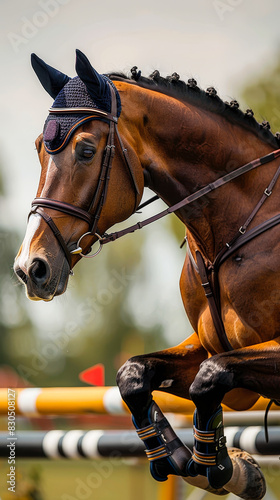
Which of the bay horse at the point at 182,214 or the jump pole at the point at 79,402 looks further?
the jump pole at the point at 79,402

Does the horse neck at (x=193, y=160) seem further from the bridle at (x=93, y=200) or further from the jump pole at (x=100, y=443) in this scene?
the jump pole at (x=100, y=443)

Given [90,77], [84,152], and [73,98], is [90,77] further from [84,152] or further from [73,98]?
[84,152]

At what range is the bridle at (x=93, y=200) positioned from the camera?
9.82ft

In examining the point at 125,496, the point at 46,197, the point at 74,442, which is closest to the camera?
the point at 46,197

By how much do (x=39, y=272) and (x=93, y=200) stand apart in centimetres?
41

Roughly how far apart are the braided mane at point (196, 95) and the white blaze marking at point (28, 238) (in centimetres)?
87

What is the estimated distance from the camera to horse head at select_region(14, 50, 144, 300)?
2.94 m

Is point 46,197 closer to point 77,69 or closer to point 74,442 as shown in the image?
point 77,69

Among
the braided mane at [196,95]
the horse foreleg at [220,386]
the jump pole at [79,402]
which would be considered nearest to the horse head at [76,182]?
the braided mane at [196,95]

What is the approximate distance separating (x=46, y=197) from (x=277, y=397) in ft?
4.39

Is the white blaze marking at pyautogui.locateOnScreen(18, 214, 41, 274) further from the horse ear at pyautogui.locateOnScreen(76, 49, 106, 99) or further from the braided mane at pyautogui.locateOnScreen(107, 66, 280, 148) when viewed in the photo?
the braided mane at pyautogui.locateOnScreen(107, 66, 280, 148)

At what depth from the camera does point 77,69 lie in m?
3.08

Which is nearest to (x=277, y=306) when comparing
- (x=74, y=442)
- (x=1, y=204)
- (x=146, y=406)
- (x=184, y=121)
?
(x=146, y=406)

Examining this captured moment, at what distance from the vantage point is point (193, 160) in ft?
10.9
